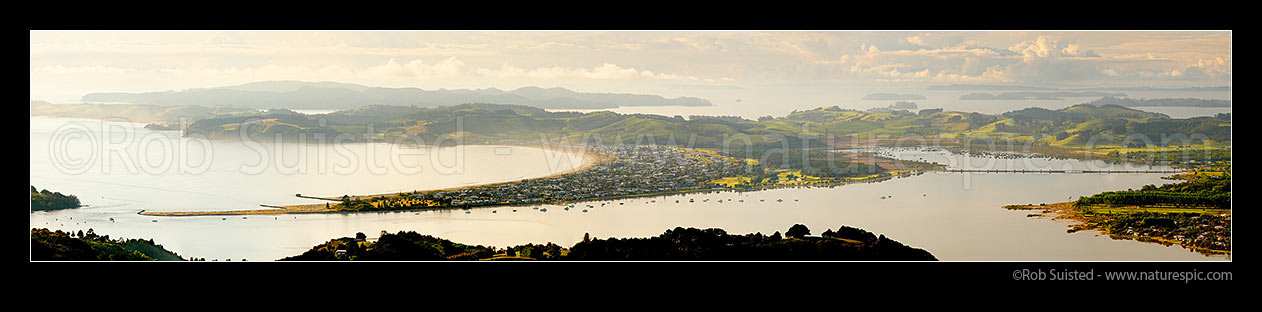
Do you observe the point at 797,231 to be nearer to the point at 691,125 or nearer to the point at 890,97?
the point at 691,125

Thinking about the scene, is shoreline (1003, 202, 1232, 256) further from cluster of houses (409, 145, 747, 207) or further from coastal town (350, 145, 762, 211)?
cluster of houses (409, 145, 747, 207)

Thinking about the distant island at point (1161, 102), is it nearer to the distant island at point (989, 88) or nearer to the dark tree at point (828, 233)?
the distant island at point (989, 88)

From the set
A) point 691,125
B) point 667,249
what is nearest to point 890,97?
point 691,125
